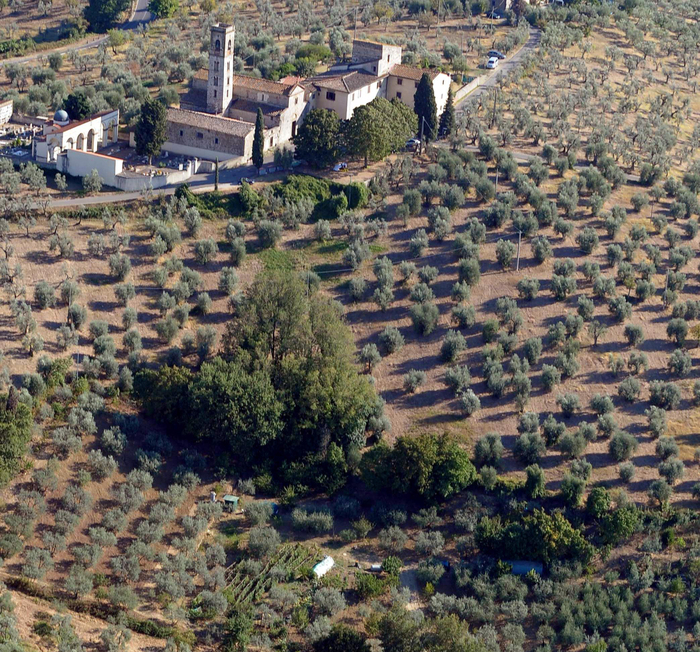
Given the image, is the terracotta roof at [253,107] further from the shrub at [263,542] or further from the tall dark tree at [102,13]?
the shrub at [263,542]

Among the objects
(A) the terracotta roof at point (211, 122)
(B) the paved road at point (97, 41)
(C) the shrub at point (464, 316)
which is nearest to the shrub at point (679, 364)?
(C) the shrub at point (464, 316)

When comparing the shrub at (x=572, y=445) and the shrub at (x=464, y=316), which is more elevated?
the shrub at (x=464, y=316)

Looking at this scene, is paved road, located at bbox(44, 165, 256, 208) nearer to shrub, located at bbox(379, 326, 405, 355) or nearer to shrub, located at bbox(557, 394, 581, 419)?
shrub, located at bbox(379, 326, 405, 355)

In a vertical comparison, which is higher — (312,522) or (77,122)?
(77,122)

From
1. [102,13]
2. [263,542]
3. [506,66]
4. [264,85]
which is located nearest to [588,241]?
[264,85]

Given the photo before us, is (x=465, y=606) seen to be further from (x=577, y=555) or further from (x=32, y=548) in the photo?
(x=32, y=548)

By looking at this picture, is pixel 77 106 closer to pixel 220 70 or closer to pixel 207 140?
pixel 207 140
